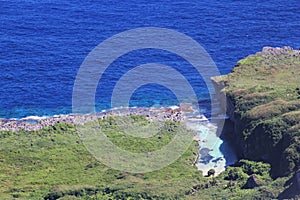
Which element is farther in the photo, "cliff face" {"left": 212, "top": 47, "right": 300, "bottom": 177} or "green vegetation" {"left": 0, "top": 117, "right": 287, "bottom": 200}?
"cliff face" {"left": 212, "top": 47, "right": 300, "bottom": 177}

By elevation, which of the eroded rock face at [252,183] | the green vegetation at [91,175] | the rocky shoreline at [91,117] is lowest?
the eroded rock face at [252,183]

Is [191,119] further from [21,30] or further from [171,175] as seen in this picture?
[21,30]

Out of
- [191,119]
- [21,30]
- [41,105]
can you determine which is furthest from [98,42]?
[191,119]

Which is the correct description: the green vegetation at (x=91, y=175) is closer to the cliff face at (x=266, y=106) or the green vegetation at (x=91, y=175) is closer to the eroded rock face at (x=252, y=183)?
the eroded rock face at (x=252, y=183)

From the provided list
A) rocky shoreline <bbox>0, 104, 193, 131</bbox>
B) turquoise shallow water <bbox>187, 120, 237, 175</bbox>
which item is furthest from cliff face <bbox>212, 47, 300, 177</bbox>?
rocky shoreline <bbox>0, 104, 193, 131</bbox>

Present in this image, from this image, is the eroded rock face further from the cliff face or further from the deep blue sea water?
the deep blue sea water

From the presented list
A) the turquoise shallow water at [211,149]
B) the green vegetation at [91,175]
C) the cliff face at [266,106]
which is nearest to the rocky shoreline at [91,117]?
the turquoise shallow water at [211,149]
